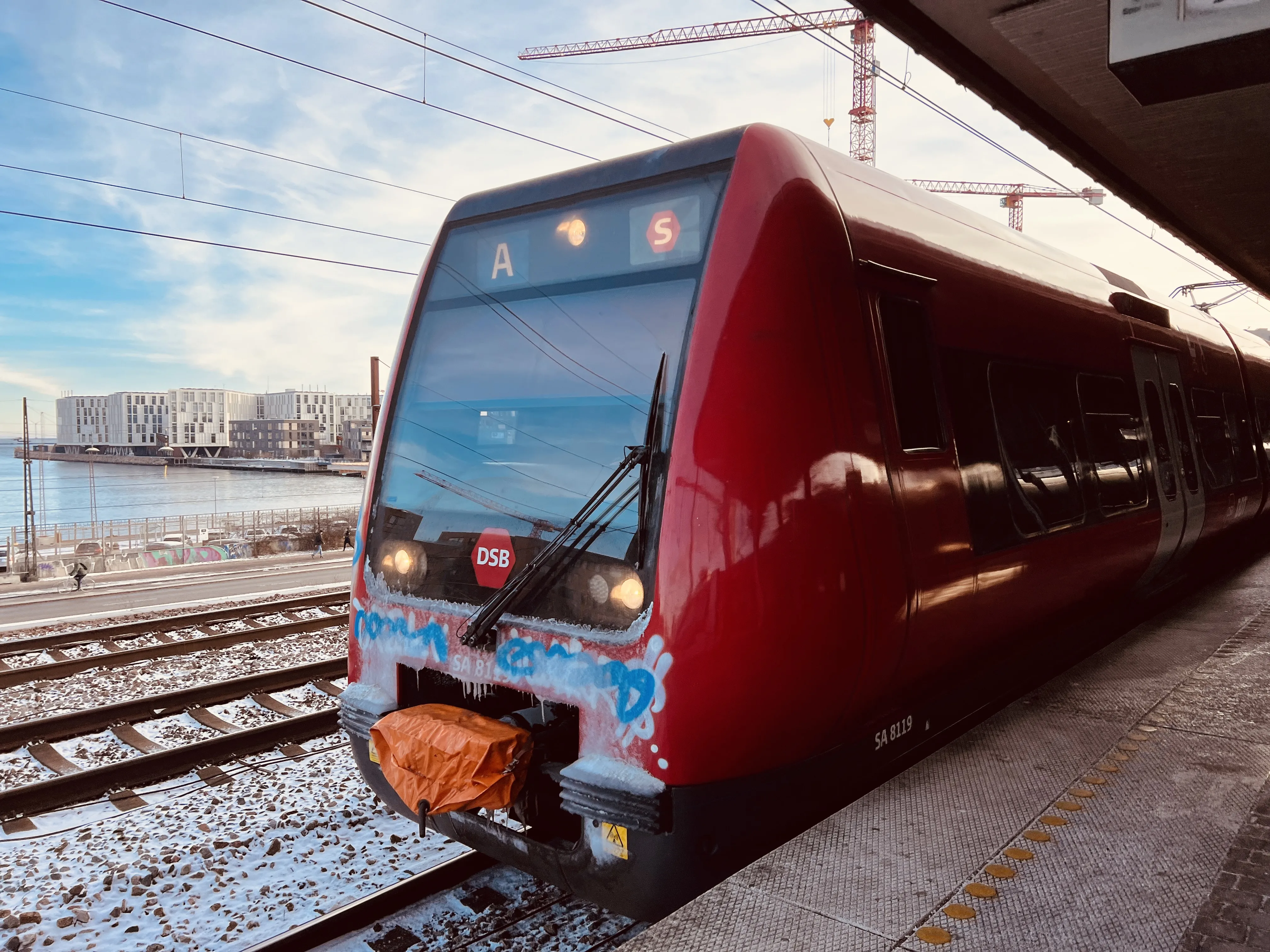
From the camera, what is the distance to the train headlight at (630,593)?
307cm

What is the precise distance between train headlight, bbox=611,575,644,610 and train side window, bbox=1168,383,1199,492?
612 cm

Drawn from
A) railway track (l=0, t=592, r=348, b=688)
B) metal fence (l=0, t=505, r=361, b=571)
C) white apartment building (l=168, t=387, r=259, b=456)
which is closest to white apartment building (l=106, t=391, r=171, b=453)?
white apartment building (l=168, t=387, r=259, b=456)

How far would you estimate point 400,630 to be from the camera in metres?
3.86

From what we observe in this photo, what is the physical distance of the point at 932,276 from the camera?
4039 millimetres

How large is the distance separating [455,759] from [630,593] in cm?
87

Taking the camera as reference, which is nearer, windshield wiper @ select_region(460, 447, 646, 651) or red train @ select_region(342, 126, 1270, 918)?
red train @ select_region(342, 126, 1270, 918)

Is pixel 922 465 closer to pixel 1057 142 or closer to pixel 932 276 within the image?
pixel 932 276

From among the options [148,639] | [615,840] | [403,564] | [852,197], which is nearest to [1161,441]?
[852,197]

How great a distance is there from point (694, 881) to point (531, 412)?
1858 mm

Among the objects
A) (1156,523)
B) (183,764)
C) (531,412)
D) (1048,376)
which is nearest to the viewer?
(531,412)

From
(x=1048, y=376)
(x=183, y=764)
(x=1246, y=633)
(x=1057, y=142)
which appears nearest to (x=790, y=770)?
(x=1048, y=376)

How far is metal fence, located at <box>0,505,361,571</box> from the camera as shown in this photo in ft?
112

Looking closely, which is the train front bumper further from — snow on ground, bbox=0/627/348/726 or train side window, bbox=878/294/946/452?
snow on ground, bbox=0/627/348/726

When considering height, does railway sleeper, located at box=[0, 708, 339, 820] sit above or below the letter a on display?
below
